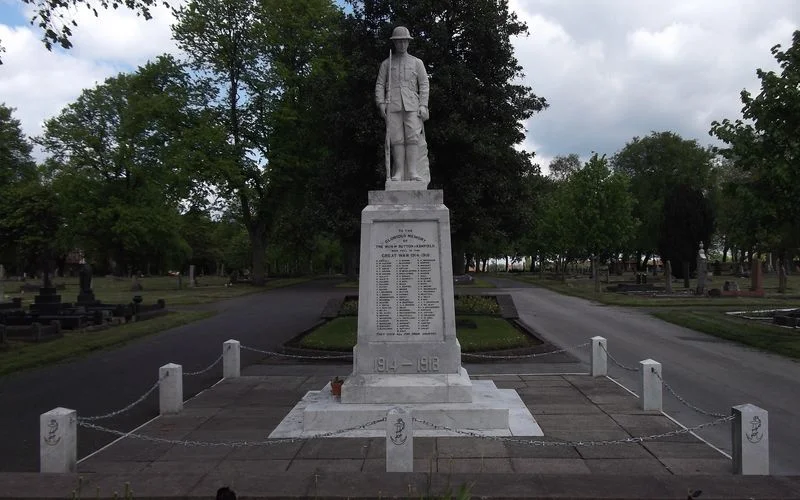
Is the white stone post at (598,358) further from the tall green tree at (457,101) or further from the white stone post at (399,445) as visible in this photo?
the tall green tree at (457,101)

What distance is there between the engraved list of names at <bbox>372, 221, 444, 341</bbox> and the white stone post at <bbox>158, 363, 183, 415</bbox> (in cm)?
324

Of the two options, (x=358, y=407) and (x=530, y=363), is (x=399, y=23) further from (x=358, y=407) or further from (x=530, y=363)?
(x=358, y=407)

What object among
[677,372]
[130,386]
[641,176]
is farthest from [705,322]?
[641,176]

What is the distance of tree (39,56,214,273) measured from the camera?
42938 mm

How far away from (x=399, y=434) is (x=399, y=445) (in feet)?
0.35

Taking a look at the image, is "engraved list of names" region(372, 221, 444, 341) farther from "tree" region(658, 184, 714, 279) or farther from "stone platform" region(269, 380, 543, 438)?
"tree" region(658, 184, 714, 279)

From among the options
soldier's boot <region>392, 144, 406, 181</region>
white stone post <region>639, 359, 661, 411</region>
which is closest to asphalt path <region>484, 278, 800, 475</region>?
white stone post <region>639, 359, 661, 411</region>

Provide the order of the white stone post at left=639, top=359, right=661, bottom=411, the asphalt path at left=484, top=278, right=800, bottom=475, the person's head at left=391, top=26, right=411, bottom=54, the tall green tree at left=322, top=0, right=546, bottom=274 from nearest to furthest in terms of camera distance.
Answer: the asphalt path at left=484, top=278, right=800, bottom=475 < the white stone post at left=639, top=359, right=661, bottom=411 < the person's head at left=391, top=26, right=411, bottom=54 < the tall green tree at left=322, top=0, right=546, bottom=274

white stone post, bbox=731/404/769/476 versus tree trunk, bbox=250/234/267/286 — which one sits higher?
tree trunk, bbox=250/234/267/286

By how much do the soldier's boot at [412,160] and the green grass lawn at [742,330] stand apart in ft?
37.9

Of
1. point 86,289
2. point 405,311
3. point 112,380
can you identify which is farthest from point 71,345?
point 86,289

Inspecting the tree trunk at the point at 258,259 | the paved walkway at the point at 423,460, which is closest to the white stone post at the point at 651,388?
the paved walkway at the point at 423,460

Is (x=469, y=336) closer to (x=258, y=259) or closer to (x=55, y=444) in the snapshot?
(x=55, y=444)

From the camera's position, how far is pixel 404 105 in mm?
9773
